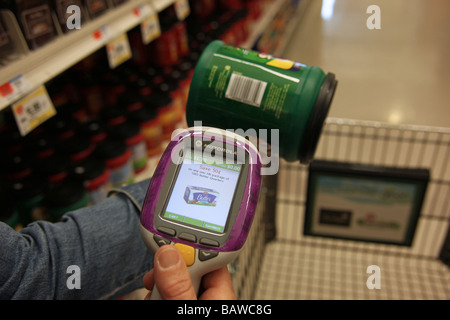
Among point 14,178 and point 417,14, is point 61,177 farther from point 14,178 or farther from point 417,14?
point 417,14

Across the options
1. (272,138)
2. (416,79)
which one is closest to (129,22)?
(272,138)

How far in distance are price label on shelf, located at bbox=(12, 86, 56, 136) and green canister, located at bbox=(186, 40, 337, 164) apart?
427 millimetres

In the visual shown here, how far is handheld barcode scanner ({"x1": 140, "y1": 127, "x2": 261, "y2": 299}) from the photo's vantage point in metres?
0.71

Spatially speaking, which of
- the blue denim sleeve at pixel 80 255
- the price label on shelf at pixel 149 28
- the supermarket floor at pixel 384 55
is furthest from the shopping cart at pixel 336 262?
the supermarket floor at pixel 384 55

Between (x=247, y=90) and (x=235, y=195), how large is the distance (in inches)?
9.4

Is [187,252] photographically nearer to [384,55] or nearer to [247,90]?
[247,90]

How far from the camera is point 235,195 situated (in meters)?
0.74

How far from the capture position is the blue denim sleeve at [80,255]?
719mm

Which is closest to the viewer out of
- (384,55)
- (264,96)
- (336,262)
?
(264,96)

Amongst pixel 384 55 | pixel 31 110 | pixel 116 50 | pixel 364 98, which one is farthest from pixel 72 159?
pixel 384 55

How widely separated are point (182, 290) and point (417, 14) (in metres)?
5.97

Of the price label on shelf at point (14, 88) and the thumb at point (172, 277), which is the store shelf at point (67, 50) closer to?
the price label on shelf at point (14, 88)

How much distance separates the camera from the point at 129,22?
1.39m
